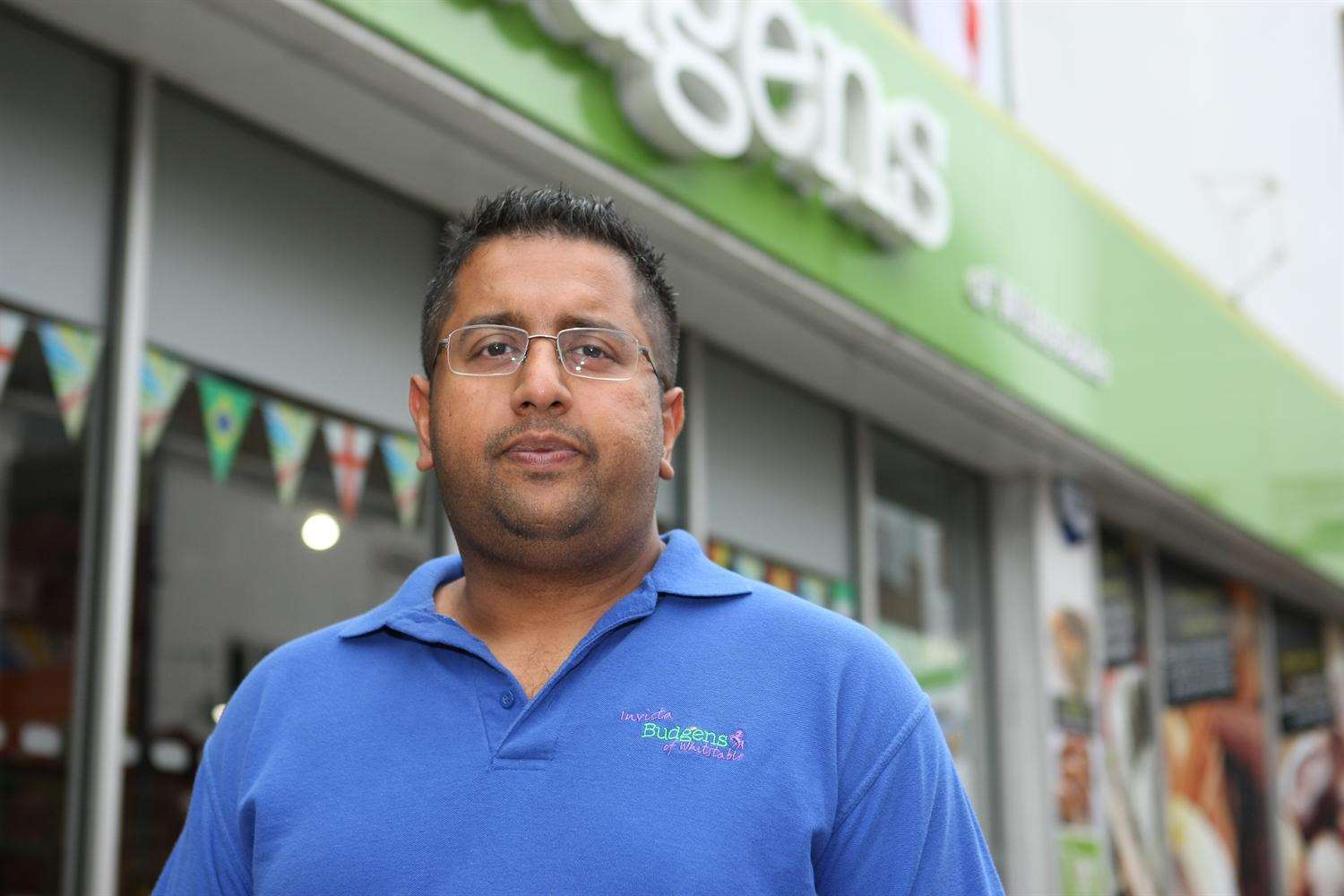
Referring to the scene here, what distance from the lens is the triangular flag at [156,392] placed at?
14.0 feet

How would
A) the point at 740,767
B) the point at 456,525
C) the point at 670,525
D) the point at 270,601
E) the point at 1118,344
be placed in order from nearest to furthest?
the point at 740,767 < the point at 456,525 < the point at 270,601 < the point at 670,525 < the point at 1118,344

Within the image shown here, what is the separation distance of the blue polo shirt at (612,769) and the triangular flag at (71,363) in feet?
7.98

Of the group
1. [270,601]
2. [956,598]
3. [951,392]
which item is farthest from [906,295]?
[270,601]

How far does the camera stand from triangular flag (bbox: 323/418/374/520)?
4.88 meters

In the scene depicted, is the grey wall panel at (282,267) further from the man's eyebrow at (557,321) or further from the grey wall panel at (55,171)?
the man's eyebrow at (557,321)

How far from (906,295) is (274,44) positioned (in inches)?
126

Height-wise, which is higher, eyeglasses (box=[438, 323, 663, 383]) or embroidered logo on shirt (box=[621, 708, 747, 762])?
eyeglasses (box=[438, 323, 663, 383])

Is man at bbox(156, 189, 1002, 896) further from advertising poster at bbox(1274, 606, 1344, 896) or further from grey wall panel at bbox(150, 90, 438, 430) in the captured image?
advertising poster at bbox(1274, 606, 1344, 896)

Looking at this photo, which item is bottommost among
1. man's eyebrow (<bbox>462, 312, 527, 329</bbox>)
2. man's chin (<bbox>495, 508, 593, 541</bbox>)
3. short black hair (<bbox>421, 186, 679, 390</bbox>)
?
man's chin (<bbox>495, 508, 593, 541</bbox>)

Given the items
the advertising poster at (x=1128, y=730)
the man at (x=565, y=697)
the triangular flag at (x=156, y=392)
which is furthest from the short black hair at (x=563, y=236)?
the advertising poster at (x=1128, y=730)

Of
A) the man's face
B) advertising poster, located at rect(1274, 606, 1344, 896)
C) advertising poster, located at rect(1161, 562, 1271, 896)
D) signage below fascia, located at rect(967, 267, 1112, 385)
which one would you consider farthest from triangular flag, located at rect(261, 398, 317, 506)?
advertising poster, located at rect(1274, 606, 1344, 896)

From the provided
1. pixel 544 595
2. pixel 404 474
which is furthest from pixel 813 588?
pixel 544 595

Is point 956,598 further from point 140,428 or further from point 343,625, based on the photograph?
point 343,625

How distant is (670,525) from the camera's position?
6.22 meters
